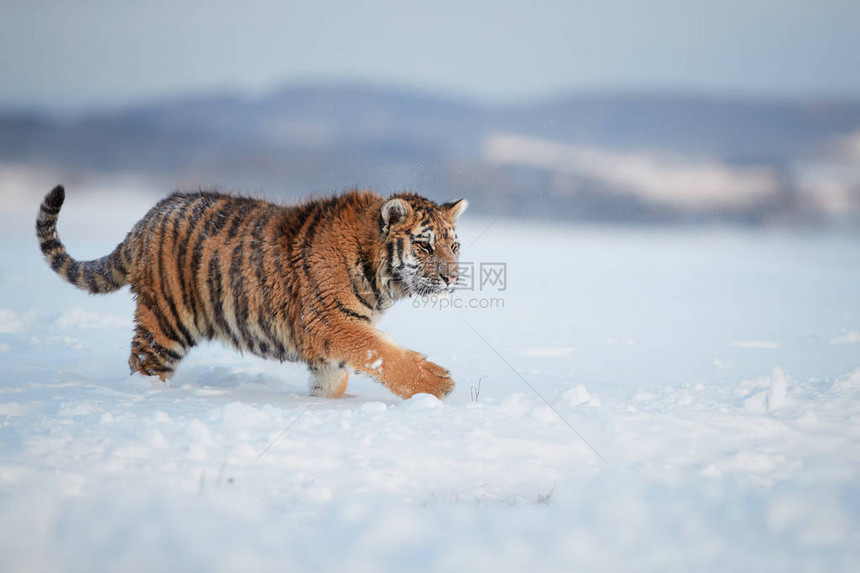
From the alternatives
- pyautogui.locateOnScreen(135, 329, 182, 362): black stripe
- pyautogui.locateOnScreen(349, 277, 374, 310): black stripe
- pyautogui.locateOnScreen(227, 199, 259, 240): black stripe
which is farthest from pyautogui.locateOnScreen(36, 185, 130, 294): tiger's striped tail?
pyautogui.locateOnScreen(349, 277, 374, 310): black stripe

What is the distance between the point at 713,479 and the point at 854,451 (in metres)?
0.97

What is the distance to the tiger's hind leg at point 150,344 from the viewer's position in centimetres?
521

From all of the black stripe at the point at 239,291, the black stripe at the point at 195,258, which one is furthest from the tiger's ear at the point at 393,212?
the black stripe at the point at 195,258

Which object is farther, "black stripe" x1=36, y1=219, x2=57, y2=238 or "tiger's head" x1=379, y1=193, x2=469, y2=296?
"black stripe" x1=36, y1=219, x2=57, y2=238

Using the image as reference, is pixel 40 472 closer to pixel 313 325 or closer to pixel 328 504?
pixel 328 504

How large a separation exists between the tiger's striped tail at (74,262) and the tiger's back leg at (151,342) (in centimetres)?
45

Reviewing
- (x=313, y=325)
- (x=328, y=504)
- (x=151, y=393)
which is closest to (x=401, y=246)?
(x=313, y=325)

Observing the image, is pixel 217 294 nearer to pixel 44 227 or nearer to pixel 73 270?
pixel 73 270

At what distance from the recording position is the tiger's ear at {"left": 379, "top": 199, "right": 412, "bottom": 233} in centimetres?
473

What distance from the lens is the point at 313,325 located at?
15.4 ft

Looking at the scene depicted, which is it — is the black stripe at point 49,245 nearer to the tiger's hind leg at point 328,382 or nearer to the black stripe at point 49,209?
the black stripe at point 49,209

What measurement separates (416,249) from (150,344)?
1985 millimetres

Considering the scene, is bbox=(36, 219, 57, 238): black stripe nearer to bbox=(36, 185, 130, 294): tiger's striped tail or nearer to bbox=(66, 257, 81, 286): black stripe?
bbox=(36, 185, 130, 294): tiger's striped tail

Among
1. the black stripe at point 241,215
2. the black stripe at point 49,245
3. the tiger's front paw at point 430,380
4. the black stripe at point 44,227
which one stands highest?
the black stripe at point 241,215
